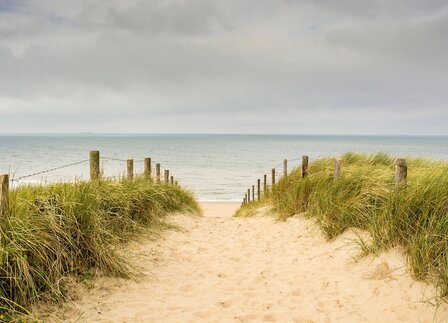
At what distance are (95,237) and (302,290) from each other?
9.78ft

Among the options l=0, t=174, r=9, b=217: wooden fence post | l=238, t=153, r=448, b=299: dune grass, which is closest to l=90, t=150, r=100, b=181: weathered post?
l=0, t=174, r=9, b=217: wooden fence post

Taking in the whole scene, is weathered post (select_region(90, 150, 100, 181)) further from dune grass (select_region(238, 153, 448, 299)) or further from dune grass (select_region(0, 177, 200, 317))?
dune grass (select_region(238, 153, 448, 299))

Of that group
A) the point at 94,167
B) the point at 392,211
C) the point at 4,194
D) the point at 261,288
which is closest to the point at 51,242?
the point at 4,194

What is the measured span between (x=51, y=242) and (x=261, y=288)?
9.47 feet

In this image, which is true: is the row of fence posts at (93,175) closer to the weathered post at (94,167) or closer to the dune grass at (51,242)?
the weathered post at (94,167)

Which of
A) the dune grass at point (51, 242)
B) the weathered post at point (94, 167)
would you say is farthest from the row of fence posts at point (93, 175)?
the dune grass at point (51, 242)

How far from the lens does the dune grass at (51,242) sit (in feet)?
13.0

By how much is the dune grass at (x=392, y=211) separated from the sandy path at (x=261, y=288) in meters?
0.27

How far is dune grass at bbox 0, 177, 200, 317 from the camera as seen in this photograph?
3.97 meters

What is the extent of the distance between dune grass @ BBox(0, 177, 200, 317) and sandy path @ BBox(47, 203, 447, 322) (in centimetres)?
33

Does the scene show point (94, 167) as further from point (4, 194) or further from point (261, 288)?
point (261, 288)

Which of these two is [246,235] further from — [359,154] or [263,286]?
[359,154]

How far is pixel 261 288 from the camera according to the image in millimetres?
5500

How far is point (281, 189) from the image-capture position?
40.9 ft
